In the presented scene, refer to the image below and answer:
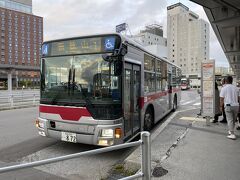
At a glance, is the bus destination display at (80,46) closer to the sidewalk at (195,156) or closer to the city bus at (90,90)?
the city bus at (90,90)

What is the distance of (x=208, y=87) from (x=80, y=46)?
5996mm

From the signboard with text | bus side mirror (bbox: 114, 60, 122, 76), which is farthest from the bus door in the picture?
Answer: the signboard with text

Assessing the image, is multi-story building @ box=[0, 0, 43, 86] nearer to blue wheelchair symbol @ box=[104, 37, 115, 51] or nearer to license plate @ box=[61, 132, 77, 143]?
license plate @ box=[61, 132, 77, 143]

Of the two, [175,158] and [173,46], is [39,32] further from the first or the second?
[175,158]

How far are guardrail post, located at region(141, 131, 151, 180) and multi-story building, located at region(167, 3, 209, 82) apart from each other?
98036mm

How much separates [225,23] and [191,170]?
9730 millimetres

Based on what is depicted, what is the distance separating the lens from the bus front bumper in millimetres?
5211

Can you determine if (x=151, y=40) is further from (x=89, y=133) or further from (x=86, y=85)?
(x=89, y=133)

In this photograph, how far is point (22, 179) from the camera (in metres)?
3.83

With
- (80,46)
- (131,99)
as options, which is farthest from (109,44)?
(131,99)

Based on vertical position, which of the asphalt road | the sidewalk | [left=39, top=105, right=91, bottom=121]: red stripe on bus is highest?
[left=39, top=105, right=91, bottom=121]: red stripe on bus

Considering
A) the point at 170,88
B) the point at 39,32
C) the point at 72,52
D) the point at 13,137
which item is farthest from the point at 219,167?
the point at 39,32

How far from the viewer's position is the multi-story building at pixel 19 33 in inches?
4375

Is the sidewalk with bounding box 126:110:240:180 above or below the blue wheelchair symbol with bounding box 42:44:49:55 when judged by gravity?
below
